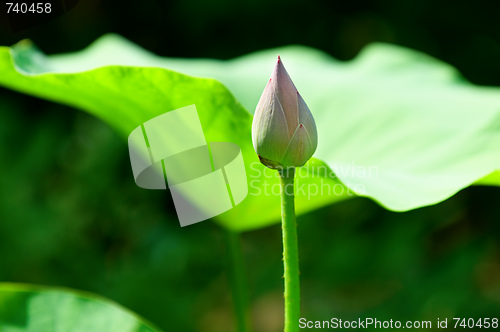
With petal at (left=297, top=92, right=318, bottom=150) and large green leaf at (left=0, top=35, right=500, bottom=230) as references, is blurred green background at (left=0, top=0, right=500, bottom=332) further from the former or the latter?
petal at (left=297, top=92, right=318, bottom=150)

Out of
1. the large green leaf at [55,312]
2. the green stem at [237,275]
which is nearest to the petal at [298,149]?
the large green leaf at [55,312]

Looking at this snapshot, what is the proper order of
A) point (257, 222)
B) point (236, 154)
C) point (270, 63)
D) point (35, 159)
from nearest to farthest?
point (236, 154) → point (257, 222) → point (270, 63) → point (35, 159)

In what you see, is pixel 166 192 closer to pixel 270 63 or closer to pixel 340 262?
pixel 340 262

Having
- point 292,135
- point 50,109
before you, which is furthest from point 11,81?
point 50,109

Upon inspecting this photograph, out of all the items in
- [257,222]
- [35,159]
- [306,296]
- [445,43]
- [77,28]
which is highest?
[77,28]

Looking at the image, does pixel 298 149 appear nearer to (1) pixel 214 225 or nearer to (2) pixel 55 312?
(2) pixel 55 312

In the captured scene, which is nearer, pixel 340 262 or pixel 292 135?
pixel 292 135

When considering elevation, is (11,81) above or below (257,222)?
above
